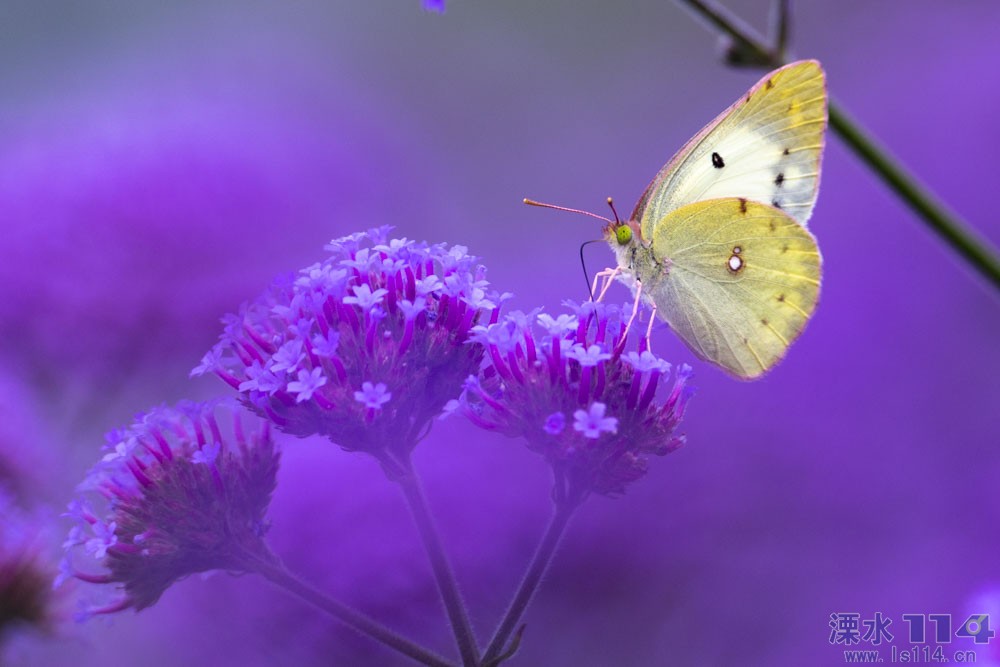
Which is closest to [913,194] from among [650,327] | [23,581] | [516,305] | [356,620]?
[650,327]

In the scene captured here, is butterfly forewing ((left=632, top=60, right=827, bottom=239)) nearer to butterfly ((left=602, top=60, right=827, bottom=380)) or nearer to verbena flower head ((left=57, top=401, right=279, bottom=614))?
butterfly ((left=602, top=60, right=827, bottom=380))

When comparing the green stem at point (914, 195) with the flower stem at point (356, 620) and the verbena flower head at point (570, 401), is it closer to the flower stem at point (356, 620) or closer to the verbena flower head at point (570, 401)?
the verbena flower head at point (570, 401)

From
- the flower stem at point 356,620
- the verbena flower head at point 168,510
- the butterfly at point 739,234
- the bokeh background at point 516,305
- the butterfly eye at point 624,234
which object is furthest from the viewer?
the bokeh background at point 516,305

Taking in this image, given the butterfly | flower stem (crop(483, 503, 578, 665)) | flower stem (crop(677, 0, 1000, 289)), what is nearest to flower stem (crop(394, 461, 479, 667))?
flower stem (crop(483, 503, 578, 665))

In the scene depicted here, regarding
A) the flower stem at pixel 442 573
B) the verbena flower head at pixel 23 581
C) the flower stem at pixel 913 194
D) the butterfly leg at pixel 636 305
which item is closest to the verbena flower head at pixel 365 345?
the flower stem at pixel 442 573

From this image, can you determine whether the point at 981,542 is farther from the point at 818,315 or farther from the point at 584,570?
the point at 584,570

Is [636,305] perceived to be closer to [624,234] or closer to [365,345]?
[624,234]
